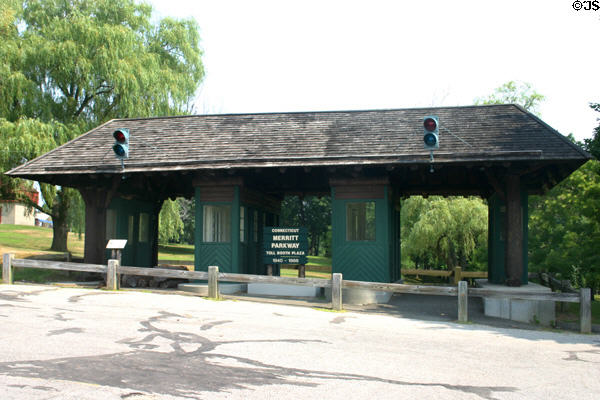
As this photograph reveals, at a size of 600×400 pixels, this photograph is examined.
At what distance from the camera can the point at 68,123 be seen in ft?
78.8

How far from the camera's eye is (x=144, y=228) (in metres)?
20.3

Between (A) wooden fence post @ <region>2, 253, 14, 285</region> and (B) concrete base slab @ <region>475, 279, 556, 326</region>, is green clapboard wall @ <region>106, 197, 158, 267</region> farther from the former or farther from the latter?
(B) concrete base slab @ <region>475, 279, 556, 326</region>

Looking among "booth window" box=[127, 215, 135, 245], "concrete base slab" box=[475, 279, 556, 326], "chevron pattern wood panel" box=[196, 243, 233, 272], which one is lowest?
"concrete base slab" box=[475, 279, 556, 326]

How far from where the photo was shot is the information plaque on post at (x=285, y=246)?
14.8 meters

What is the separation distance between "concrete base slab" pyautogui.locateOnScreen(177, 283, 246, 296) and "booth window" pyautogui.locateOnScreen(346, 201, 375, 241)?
3643mm

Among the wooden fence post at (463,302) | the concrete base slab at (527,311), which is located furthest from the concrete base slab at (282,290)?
the concrete base slab at (527,311)

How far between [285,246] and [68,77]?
1452 cm

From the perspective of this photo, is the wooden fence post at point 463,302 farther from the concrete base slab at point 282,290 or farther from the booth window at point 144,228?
the booth window at point 144,228

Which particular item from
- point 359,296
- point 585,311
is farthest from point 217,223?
point 585,311

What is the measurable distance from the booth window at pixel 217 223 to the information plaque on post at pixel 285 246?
1.97m

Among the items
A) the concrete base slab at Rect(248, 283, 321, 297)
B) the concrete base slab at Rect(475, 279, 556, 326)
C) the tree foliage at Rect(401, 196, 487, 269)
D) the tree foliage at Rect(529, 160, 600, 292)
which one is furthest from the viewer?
the tree foliage at Rect(401, 196, 487, 269)

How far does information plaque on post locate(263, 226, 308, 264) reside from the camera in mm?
Answer: 14781

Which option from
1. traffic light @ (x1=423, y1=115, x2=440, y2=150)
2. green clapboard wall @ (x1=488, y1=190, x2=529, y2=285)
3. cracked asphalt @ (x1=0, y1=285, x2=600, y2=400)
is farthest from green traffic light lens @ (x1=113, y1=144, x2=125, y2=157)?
green clapboard wall @ (x1=488, y1=190, x2=529, y2=285)

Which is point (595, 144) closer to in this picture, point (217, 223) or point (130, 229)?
point (217, 223)
